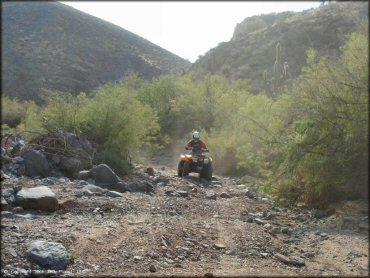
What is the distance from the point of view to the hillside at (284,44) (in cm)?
3966

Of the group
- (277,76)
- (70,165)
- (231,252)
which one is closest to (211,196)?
(70,165)

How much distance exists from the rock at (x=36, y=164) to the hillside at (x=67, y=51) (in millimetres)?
23102

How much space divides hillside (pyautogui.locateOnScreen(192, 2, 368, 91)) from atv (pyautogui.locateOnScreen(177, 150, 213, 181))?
23812 millimetres

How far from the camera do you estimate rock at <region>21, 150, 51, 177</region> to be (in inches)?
459

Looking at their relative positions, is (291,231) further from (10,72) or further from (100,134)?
(10,72)

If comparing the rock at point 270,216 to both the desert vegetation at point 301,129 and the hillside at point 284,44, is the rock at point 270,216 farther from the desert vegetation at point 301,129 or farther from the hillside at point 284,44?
the hillside at point 284,44

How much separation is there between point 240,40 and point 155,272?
4916cm

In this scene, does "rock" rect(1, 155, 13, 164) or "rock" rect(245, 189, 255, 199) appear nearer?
"rock" rect(1, 155, 13, 164)

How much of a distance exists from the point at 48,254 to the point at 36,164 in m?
6.71

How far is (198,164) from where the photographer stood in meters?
14.3

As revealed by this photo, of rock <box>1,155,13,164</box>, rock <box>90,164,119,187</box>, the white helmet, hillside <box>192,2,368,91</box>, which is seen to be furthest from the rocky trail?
hillside <box>192,2,368,91</box>

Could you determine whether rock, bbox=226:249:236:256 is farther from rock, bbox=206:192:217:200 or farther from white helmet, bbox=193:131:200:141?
white helmet, bbox=193:131:200:141

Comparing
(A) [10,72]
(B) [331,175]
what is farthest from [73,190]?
(A) [10,72]

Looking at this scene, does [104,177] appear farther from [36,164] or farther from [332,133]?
[332,133]
